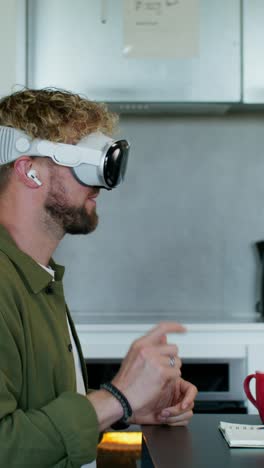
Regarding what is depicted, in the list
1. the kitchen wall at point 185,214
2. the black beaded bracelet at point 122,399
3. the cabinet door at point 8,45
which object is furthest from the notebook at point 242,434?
the kitchen wall at point 185,214

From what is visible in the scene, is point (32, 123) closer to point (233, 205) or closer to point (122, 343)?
point (122, 343)

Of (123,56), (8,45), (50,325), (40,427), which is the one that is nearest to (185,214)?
(123,56)

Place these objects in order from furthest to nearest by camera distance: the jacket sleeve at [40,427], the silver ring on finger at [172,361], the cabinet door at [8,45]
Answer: the cabinet door at [8,45] → the silver ring on finger at [172,361] → the jacket sleeve at [40,427]

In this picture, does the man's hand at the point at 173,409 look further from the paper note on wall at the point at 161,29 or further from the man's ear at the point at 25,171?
the paper note on wall at the point at 161,29

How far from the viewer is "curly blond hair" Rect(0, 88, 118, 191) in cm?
137

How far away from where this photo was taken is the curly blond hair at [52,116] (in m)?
1.37

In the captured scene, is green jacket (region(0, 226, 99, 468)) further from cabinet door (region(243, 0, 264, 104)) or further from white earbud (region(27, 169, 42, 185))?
cabinet door (region(243, 0, 264, 104))

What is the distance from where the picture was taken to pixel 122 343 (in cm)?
262

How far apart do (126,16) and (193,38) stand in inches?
10.1

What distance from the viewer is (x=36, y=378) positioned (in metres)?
1.25

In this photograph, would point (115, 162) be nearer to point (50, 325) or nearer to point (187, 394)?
point (50, 325)

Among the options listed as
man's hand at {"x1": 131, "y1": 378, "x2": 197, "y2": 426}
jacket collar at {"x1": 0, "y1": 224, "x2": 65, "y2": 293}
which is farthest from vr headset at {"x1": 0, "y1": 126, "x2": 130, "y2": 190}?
man's hand at {"x1": 131, "y1": 378, "x2": 197, "y2": 426}

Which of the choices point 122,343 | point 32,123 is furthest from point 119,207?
point 32,123

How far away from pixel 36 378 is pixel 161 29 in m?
1.86
